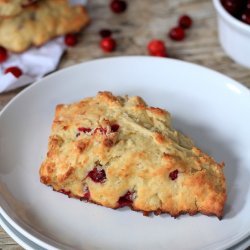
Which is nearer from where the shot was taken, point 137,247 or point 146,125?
point 137,247

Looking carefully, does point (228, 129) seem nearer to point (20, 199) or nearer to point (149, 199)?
point (149, 199)

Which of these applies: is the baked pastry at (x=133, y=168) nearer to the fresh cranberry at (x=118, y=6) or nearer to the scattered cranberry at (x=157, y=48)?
the scattered cranberry at (x=157, y=48)

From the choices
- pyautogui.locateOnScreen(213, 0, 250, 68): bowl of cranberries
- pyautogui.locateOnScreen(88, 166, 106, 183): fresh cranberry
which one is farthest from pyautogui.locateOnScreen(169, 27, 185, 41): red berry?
pyautogui.locateOnScreen(88, 166, 106, 183): fresh cranberry

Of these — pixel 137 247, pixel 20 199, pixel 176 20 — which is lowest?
pixel 176 20

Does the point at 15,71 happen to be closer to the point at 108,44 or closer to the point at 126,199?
the point at 108,44

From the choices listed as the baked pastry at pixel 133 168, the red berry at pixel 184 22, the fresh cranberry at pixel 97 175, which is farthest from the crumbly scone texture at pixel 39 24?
the fresh cranberry at pixel 97 175

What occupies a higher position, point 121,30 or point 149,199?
point 149,199

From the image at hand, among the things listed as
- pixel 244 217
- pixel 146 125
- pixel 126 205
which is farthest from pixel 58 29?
pixel 244 217
